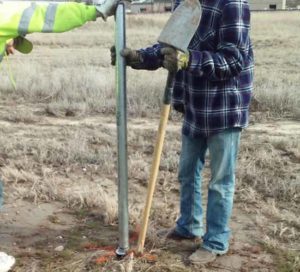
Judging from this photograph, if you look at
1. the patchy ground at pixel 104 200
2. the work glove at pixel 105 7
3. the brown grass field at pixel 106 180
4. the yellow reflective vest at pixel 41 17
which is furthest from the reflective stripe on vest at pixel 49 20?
the patchy ground at pixel 104 200

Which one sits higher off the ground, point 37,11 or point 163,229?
point 37,11

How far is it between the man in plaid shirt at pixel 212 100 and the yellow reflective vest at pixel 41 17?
13.2 inches

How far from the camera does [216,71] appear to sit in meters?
3.14

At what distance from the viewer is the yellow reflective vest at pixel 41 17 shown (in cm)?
296

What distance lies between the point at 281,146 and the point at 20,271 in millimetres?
3614

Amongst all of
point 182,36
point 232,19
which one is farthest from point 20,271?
point 232,19

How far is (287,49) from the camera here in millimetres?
20234

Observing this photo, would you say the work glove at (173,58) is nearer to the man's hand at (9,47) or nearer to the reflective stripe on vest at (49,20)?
the reflective stripe on vest at (49,20)

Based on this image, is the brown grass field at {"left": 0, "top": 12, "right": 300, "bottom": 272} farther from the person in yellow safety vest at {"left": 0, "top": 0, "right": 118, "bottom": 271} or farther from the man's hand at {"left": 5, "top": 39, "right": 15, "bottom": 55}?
the person in yellow safety vest at {"left": 0, "top": 0, "right": 118, "bottom": 271}

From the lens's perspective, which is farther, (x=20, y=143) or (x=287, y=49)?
(x=287, y=49)

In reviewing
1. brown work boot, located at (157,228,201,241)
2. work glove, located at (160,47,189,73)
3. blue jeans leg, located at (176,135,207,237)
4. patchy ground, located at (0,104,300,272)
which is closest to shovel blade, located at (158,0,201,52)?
work glove, located at (160,47,189,73)

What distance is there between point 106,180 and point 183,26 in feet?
8.10

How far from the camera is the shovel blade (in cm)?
295

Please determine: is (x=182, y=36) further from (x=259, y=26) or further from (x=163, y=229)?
(x=259, y=26)
